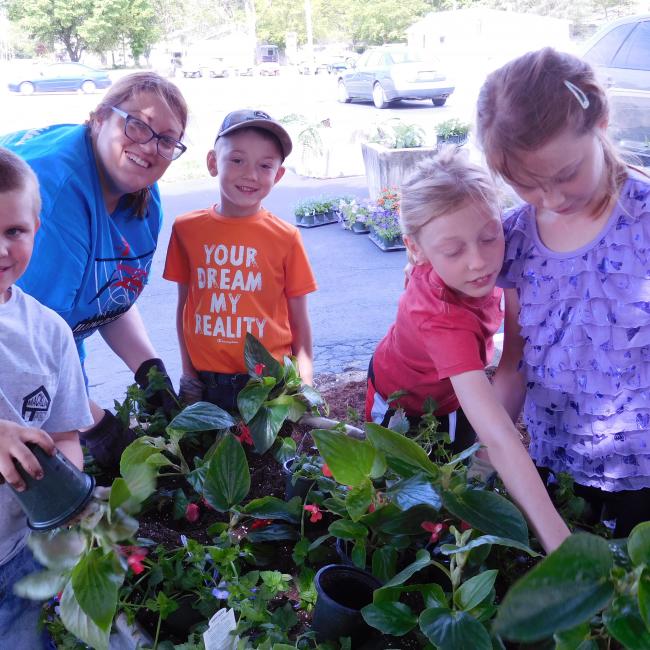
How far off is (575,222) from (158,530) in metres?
1.09

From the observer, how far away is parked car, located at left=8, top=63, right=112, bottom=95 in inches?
709

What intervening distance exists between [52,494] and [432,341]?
2.83 feet

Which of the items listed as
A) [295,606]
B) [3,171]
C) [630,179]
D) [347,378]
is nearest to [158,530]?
[295,606]

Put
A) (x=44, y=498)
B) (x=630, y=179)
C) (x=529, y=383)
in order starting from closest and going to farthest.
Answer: (x=44, y=498) < (x=630, y=179) < (x=529, y=383)

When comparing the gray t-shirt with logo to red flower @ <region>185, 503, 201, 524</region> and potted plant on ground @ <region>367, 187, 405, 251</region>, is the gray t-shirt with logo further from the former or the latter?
potted plant on ground @ <region>367, 187, 405, 251</region>

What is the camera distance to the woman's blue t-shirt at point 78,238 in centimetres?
170

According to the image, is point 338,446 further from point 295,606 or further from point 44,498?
point 44,498

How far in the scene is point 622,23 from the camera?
5.83 metres

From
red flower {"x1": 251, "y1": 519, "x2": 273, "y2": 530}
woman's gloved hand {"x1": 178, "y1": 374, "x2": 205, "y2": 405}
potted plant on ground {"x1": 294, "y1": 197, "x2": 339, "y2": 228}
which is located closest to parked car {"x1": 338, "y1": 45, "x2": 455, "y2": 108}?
potted plant on ground {"x1": 294, "y1": 197, "x2": 339, "y2": 228}

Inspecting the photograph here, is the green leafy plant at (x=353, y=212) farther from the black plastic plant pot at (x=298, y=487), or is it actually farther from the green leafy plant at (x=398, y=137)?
the black plastic plant pot at (x=298, y=487)

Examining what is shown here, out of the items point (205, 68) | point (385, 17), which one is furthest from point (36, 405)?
point (385, 17)

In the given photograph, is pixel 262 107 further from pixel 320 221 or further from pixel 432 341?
pixel 432 341

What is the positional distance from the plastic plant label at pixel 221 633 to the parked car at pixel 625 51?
216 inches

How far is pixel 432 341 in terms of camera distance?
58.3 inches
